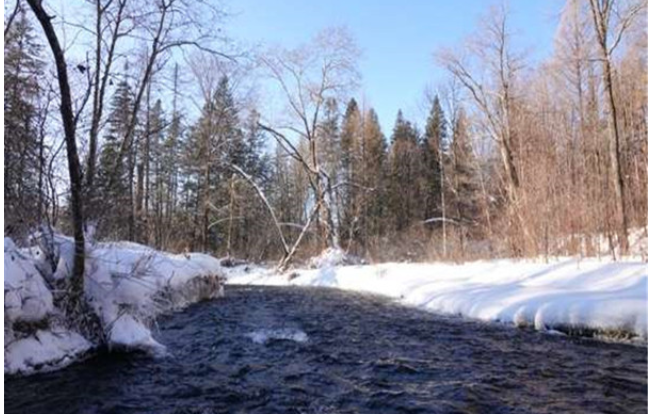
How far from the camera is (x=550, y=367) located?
5.60m

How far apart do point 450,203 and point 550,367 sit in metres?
31.0

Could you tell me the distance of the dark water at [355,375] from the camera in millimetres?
4445

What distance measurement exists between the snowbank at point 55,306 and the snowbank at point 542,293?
5538mm

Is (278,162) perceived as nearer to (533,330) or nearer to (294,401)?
(533,330)

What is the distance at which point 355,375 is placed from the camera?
215 inches

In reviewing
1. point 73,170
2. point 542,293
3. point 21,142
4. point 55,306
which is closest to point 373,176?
point 542,293

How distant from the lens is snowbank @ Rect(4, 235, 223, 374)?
539cm

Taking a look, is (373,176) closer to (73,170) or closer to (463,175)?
(463,175)

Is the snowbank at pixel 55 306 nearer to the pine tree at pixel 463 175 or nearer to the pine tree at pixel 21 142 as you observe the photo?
the pine tree at pixel 21 142

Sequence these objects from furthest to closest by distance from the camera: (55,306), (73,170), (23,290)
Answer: (73,170), (55,306), (23,290)

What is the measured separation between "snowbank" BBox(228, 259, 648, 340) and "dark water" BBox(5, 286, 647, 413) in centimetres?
46

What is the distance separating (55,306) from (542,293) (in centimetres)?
744

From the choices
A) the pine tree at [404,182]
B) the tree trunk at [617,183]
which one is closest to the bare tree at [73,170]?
the tree trunk at [617,183]

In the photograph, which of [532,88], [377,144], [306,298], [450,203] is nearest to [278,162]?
[377,144]
